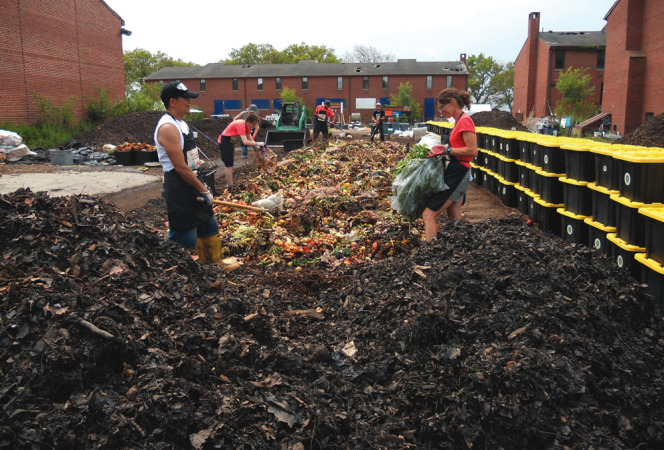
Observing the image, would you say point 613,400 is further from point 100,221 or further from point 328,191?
point 328,191

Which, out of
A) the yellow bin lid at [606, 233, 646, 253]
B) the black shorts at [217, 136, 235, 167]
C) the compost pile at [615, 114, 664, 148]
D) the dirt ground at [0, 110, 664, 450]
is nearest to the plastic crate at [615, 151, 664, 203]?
the yellow bin lid at [606, 233, 646, 253]

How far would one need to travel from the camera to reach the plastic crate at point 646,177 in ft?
14.5

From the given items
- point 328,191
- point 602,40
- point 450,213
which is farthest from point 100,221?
point 602,40

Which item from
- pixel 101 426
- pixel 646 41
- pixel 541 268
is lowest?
pixel 101 426

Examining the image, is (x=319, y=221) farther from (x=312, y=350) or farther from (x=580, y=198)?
(x=312, y=350)

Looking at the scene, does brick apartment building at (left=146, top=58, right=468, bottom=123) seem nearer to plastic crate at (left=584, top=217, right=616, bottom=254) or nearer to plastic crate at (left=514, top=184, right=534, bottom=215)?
plastic crate at (left=514, top=184, right=534, bottom=215)

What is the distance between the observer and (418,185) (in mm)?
5852

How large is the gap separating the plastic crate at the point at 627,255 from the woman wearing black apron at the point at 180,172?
3.86 meters

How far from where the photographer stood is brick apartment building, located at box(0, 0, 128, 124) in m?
25.1

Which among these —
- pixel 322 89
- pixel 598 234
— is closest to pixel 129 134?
pixel 598 234

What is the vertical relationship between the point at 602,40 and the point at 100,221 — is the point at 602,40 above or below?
Answer: above

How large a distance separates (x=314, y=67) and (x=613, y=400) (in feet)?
231

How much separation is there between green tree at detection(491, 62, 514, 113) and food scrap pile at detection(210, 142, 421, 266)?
8217cm

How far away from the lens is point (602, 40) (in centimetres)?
5091
